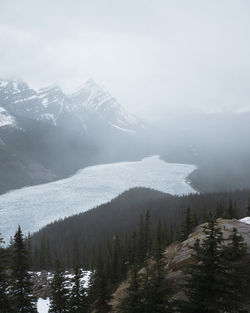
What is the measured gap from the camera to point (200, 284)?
9.42m

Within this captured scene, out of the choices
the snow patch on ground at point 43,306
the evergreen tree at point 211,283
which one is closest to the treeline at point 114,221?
the snow patch on ground at point 43,306

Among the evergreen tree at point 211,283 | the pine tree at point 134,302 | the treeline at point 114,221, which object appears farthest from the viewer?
the treeline at point 114,221

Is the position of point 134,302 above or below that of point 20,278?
above

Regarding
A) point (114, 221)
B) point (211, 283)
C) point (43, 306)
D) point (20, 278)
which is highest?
point (211, 283)

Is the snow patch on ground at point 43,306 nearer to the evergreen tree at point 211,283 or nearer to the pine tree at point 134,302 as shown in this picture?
the pine tree at point 134,302

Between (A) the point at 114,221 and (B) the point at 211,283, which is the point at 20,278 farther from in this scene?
(A) the point at 114,221

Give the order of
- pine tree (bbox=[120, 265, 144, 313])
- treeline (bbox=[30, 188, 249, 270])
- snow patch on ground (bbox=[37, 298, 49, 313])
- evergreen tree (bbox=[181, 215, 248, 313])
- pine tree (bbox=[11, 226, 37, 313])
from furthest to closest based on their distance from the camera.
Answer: treeline (bbox=[30, 188, 249, 270]) < snow patch on ground (bbox=[37, 298, 49, 313]) < pine tree (bbox=[11, 226, 37, 313]) < pine tree (bbox=[120, 265, 144, 313]) < evergreen tree (bbox=[181, 215, 248, 313])

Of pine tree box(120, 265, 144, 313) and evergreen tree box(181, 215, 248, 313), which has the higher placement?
evergreen tree box(181, 215, 248, 313)

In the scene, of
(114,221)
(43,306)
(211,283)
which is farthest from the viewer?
(114,221)

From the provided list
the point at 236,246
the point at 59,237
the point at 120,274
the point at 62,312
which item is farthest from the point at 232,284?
the point at 59,237

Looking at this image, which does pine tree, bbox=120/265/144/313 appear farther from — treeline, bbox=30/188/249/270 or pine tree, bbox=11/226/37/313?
treeline, bbox=30/188/249/270

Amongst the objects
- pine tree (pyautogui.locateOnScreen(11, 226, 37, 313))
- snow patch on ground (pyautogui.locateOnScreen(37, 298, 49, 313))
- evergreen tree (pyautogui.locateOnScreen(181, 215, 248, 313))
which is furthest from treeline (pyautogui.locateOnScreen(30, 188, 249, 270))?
evergreen tree (pyautogui.locateOnScreen(181, 215, 248, 313))

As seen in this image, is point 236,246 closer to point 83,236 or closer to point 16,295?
point 16,295

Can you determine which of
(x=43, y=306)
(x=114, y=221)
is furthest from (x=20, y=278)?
(x=114, y=221)
